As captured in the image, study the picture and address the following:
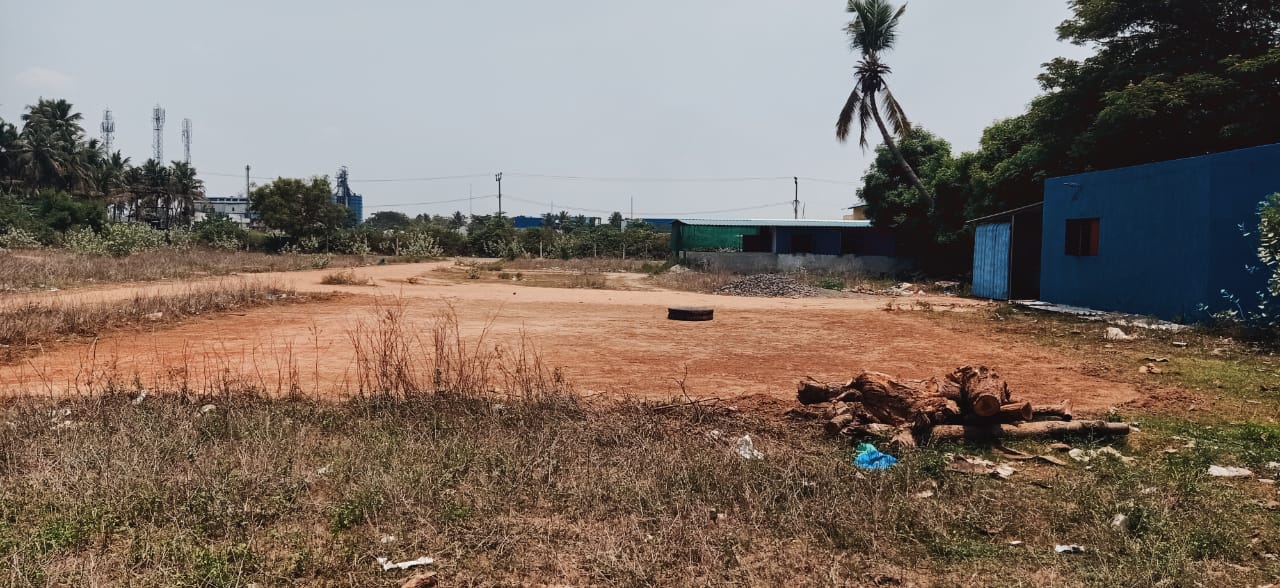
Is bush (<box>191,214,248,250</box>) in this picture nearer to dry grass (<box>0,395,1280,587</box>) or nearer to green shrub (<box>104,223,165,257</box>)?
green shrub (<box>104,223,165,257</box>)

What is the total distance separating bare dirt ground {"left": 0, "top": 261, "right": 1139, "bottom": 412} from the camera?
7.27 meters

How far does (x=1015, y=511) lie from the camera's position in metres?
3.83

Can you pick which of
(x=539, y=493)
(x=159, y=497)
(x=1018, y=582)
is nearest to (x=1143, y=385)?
(x=1018, y=582)

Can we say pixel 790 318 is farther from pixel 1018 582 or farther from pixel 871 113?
pixel 871 113

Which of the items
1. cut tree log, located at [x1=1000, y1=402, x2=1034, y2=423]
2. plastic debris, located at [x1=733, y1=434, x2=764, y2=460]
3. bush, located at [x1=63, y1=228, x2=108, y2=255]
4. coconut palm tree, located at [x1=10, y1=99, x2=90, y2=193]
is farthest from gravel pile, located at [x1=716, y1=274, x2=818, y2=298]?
coconut palm tree, located at [x1=10, y1=99, x2=90, y2=193]

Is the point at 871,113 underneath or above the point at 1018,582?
above

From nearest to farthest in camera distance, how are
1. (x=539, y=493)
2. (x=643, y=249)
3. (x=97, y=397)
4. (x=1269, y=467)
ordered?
1. (x=539, y=493)
2. (x=1269, y=467)
3. (x=97, y=397)
4. (x=643, y=249)

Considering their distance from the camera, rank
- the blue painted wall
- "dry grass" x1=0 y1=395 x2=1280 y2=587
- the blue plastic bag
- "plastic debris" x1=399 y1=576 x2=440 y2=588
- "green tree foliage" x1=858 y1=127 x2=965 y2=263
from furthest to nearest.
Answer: "green tree foliage" x1=858 y1=127 x2=965 y2=263 → the blue painted wall → the blue plastic bag → "dry grass" x1=0 y1=395 x2=1280 y2=587 → "plastic debris" x1=399 y1=576 x2=440 y2=588

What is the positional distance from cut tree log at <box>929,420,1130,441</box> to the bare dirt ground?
1.30 m

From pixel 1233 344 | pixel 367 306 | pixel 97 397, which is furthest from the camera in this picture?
pixel 367 306

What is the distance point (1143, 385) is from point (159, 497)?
861 centimetres

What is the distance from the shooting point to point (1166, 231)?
13.2 meters

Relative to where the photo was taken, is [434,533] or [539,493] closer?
[434,533]

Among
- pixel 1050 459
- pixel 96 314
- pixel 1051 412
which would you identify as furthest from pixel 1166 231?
pixel 96 314
